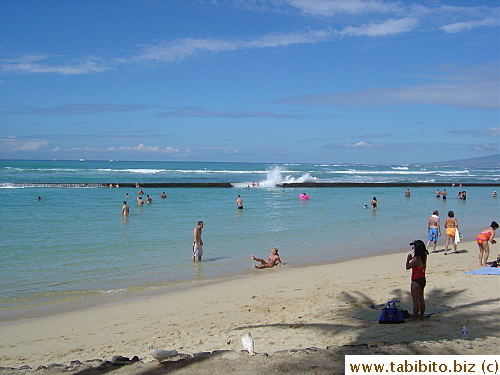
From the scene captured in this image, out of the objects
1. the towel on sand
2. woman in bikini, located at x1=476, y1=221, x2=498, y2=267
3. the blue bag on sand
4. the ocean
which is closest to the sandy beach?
the blue bag on sand

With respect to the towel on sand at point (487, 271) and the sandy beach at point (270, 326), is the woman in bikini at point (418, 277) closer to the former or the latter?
the sandy beach at point (270, 326)

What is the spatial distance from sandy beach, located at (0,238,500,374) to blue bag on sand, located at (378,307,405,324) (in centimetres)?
13

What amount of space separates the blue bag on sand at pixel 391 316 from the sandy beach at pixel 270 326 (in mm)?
127

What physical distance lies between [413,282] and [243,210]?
68.6 feet

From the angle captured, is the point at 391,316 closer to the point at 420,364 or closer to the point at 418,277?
the point at 418,277

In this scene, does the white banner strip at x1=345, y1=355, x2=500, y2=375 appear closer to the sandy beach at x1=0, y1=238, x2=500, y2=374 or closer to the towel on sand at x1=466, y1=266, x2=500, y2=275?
the sandy beach at x1=0, y1=238, x2=500, y2=374

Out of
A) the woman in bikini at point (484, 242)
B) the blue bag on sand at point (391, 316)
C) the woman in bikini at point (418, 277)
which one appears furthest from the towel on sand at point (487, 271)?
the blue bag on sand at point (391, 316)

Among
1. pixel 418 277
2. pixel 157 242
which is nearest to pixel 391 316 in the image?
pixel 418 277

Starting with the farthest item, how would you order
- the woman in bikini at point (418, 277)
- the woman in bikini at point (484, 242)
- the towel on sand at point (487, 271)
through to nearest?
the woman in bikini at point (484, 242) → the towel on sand at point (487, 271) → the woman in bikini at point (418, 277)

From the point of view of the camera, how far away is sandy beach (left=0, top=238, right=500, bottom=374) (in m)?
5.41

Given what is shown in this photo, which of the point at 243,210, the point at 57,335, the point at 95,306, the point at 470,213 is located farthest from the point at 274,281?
the point at 470,213

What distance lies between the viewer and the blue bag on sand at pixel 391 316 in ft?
22.8

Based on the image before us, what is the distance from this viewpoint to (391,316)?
700cm

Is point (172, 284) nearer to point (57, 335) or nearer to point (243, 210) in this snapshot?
point (57, 335)
